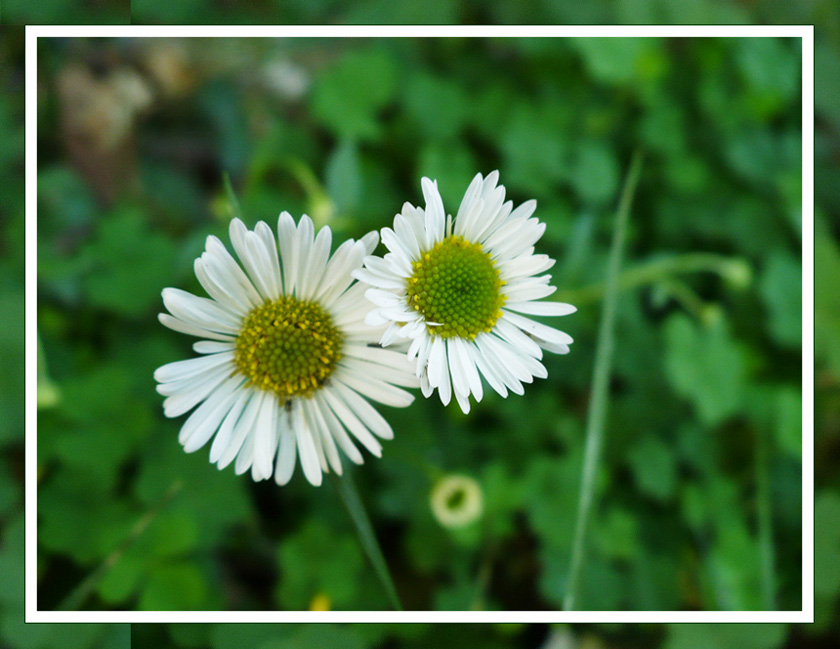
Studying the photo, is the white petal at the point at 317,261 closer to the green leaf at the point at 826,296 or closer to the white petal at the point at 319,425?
the white petal at the point at 319,425

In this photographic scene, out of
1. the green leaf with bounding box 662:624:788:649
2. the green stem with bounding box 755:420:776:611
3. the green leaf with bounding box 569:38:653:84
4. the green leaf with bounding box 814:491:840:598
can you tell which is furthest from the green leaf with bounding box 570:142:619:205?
the green leaf with bounding box 662:624:788:649

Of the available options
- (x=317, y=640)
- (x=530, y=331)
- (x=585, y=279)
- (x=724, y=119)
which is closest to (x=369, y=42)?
(x=585, y=279)

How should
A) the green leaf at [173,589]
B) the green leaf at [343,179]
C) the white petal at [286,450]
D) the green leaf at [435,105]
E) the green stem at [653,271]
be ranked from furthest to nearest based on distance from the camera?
the green leaf at [435,105], the green stem at [653,271], the green leaf at [343,179], the green leaf at [173,589], the white petal at [286,450]

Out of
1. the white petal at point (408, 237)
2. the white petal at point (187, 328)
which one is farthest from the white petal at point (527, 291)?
the white petal at point (187, 328)

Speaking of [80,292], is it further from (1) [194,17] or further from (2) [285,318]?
(2) [285,318]

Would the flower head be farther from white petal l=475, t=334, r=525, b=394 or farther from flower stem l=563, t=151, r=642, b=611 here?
white petal l=475, t=334, r=525, b=394

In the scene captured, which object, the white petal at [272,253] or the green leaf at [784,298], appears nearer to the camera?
the white petal at [272,253]
